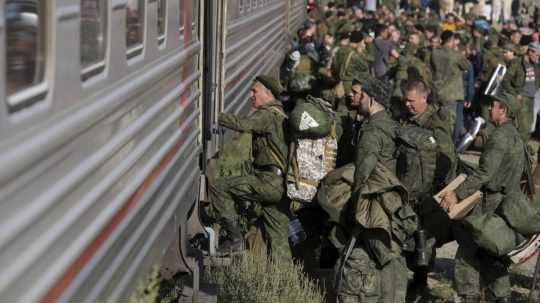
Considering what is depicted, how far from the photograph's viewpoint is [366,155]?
6.04 meters

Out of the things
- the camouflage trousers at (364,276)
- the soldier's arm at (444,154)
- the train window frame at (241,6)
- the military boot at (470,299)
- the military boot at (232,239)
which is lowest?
the military boot at (470,299)

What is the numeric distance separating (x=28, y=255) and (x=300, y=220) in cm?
497

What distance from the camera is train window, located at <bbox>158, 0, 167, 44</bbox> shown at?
4.70m

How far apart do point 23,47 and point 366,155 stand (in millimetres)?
3787

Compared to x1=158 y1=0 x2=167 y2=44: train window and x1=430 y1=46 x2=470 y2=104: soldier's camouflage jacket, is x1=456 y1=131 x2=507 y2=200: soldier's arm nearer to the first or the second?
x1=158 y1=0 x2=167 y2=44: train window

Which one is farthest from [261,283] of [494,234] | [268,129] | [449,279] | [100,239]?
[100,239]

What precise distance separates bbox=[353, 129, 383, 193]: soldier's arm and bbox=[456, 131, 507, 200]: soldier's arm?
2.35 feet

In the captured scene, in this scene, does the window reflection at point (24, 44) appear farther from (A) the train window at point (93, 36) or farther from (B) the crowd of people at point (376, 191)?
(B) the crowd of people at point (376, 191)

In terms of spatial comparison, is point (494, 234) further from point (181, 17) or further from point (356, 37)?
point (356, 37)

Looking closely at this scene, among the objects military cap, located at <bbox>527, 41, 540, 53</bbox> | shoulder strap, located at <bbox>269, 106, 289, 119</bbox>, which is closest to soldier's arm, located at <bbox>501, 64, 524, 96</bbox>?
military cap, located at <bbox>527, 41, 540, 53</bbox>

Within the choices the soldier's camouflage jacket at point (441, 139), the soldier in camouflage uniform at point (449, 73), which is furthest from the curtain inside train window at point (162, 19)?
the soldier in camouflage uniform at point (449, 73)

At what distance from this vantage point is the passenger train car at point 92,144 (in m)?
2.38

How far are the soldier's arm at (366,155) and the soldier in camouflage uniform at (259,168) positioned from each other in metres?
0.97

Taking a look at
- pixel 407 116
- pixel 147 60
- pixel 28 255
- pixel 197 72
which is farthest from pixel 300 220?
pixel 28 255
